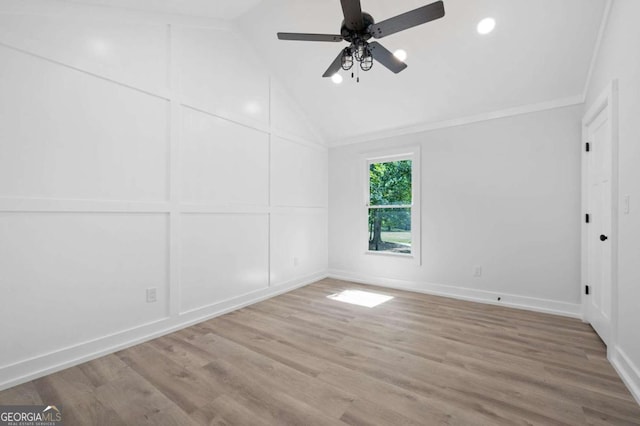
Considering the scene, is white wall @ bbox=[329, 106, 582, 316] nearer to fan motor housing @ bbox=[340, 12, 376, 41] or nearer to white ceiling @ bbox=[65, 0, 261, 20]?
fan motor housing @ bbox=[340, 12, 376, 41]

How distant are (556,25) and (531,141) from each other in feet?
4.04

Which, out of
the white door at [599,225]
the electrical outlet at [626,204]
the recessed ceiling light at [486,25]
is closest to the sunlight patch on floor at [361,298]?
the white door at [599,225]

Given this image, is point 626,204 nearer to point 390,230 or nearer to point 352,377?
point 352,377

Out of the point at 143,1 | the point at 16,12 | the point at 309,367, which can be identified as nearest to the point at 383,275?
the point at 309,367

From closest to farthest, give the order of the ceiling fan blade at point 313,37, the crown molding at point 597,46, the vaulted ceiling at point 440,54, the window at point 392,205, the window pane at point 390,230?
the ceiling fan blade at point 313,37 < the crown molding at point 597,46 < the vaulted ceiling at point 440,54 < the window at point 392,205 < the window pane at point 390,230

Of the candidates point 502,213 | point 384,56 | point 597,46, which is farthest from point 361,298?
point 597,46

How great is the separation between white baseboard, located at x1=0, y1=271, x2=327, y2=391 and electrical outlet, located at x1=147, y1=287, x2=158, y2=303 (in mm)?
213

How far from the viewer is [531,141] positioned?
3.30m

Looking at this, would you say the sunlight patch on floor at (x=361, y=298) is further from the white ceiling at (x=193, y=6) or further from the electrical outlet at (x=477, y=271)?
the white ceiling at (x=193, y=6)

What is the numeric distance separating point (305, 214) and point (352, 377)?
289 cm

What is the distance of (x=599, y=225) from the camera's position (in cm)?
258

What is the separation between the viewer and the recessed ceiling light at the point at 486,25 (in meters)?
2.59

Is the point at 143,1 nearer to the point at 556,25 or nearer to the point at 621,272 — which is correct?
the point at 556,25

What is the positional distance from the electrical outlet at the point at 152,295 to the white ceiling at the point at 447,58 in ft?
10.4
